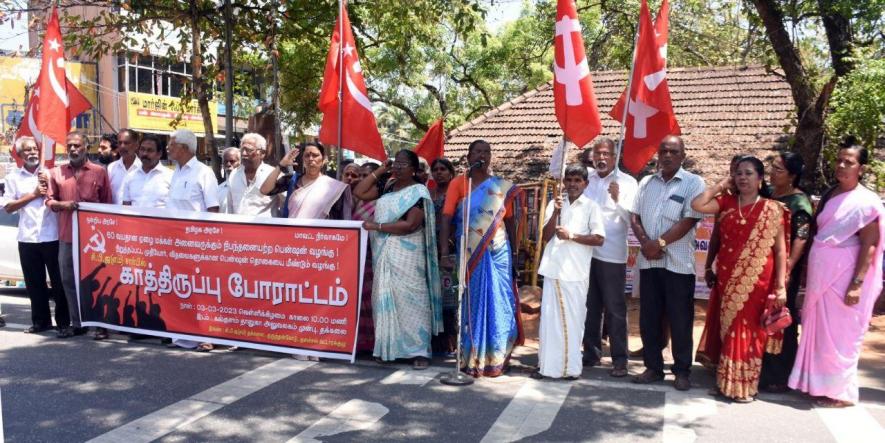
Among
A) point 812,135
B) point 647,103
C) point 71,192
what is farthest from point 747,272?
point 71,192

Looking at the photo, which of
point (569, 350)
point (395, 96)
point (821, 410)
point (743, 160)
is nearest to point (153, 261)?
point (569, 350)

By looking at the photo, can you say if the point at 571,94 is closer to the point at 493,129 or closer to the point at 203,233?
the point at 203,233

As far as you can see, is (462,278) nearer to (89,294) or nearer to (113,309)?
(113,309)

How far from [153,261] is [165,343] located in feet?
2.38

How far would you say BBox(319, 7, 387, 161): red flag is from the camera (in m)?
6.09

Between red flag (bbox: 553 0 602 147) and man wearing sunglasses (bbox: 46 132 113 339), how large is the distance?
4134 millimetres

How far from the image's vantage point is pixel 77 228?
636 centimetres

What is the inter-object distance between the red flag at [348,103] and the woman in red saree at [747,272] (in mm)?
2723

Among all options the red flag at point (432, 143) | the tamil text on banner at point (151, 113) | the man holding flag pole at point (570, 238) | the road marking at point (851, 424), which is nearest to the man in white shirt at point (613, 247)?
the man holding flag pole at point (570, 238)

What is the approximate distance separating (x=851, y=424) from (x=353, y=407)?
3.08 metres

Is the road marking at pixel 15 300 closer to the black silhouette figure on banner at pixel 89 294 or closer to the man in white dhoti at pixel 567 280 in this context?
the black silhouette figure on banner at pixel 89 294

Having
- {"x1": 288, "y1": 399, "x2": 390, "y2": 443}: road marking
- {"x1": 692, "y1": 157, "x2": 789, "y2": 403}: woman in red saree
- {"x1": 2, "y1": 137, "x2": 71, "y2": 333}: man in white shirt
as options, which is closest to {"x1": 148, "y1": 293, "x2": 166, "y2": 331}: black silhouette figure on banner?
{"x1": 2, "y1": 137, "x2": 71, "y2": 333}: man in white shirt

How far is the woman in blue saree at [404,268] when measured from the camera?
5395mm

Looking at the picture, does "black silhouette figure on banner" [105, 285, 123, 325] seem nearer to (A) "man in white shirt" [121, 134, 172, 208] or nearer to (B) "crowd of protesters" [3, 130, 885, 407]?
(B) "crowd of protesters" [3, 130, 885, 407]
